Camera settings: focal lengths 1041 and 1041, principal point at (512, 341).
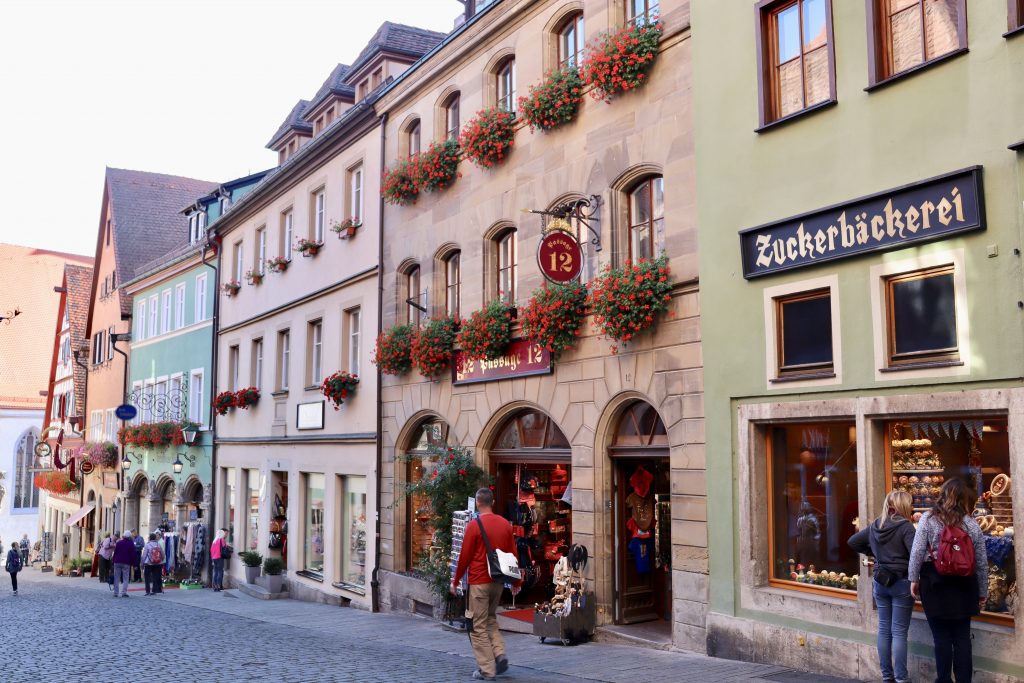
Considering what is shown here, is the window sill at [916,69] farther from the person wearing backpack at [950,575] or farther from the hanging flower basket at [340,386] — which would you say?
the hanging flower basket at [340,386]

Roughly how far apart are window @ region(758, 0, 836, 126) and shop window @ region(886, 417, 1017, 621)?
11.5 ft

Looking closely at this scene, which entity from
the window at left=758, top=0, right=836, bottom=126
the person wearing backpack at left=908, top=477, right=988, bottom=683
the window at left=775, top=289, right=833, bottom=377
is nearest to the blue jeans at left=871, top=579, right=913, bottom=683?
the person wearing backpack at left=908, top=477, right=988, bottom=683

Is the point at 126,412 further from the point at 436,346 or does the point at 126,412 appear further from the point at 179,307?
the point at 436,346

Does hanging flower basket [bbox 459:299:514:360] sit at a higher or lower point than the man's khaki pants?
higher

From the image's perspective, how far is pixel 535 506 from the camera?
16.1 meters

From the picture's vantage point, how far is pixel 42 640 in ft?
48.8

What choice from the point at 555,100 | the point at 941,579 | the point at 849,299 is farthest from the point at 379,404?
the point at 941,579

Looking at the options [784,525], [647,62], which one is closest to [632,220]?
[647,62]

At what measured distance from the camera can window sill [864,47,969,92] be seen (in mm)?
9188

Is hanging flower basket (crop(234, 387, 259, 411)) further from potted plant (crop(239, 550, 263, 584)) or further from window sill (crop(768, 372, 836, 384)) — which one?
window sill (crop(768, 372, 836, 384))

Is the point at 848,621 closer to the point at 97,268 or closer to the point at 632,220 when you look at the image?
the point at 632,220

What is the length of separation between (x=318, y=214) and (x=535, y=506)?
10.9 metres

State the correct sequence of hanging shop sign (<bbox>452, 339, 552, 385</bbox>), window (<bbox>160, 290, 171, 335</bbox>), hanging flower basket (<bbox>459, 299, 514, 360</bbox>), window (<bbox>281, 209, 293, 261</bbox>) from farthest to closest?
window (<bbox>160, 290, 171, 335</bbox>), window (<bbox>281, 209, 293, 261</bbox>), hanging flower basket (<bbox>459, 299, 514, 360</bbox>), hanging shop sign (<bbox>452, 339, 552, 385</bbox>)

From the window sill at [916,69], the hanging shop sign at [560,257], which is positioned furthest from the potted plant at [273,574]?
the window sill at [916,69]
